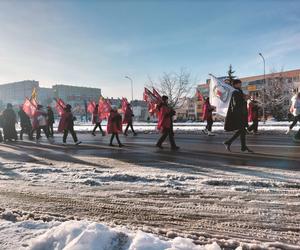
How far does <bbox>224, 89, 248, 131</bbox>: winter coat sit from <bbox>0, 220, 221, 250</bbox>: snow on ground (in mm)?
6246

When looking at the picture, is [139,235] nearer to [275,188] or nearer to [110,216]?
[110,216]

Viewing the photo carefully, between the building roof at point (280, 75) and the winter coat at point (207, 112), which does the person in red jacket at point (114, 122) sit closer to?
the winter coat at point (207, 112)

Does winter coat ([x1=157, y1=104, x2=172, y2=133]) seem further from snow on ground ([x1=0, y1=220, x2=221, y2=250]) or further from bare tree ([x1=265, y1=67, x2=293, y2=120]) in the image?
bare tree ([x1=265, y1=67, x2=293, y2=120])

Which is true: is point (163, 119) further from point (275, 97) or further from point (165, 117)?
point (275, 97)

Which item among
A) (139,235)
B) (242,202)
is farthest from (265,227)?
(139,235)

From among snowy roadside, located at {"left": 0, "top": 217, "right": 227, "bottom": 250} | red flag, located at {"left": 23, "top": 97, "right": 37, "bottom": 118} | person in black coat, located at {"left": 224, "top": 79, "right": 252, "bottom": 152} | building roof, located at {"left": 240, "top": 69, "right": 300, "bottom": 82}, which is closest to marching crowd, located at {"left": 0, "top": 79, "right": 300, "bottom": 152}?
person in black coat, located at {"left": 224, "top": 79, "right": 252, "bottom": 152}

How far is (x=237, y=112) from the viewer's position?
30.7 ft

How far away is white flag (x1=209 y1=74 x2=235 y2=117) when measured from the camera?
11656mm

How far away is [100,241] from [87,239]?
0.12 meters

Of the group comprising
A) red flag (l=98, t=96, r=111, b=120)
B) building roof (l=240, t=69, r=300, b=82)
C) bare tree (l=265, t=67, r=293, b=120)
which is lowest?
red flag (l=98, t=96, r=111, b=120)

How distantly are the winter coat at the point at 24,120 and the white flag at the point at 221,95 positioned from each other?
10.1m

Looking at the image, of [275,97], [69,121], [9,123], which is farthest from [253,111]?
[275,97]

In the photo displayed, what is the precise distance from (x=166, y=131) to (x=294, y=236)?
747 cm

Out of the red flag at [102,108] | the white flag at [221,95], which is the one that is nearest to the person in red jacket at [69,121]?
the white flag at [221,95]
